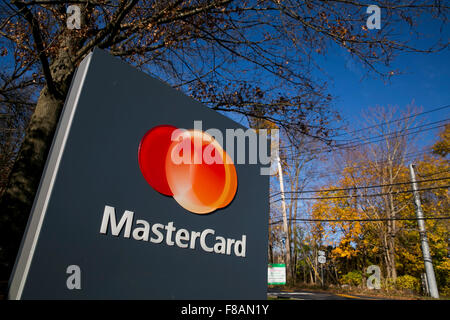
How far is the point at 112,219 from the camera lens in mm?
2104

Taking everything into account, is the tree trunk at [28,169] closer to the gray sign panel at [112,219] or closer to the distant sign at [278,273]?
the gray sign panel at [112,219]

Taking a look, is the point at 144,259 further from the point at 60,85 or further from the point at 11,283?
the point at 60,85

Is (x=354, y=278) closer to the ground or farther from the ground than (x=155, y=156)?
closer to the ground

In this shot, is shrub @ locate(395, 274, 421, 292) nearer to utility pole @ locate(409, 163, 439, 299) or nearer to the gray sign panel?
utility pole @ locate(409, 163, 439, 299)

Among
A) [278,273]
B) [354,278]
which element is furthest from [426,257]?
[354,278]

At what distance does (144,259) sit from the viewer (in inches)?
87.9

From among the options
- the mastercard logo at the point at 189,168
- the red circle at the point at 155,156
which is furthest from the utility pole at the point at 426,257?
the red circle at the point at 155,156

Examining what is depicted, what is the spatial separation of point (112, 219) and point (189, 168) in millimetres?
901

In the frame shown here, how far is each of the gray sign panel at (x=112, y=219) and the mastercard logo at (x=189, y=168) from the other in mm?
67

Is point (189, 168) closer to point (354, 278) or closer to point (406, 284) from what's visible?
point (406, 284)

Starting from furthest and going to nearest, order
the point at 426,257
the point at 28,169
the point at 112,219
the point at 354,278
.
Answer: the point at 354,278, the point at 426,257, the point at 28,169, the point at 112,219

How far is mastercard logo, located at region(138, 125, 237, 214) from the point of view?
2469mm

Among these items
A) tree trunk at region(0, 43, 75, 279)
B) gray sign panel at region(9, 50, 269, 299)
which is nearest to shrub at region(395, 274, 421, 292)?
gray sign panel at region(9, 50, 269, 299)

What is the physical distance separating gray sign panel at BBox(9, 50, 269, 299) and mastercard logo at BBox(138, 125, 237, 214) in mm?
67
